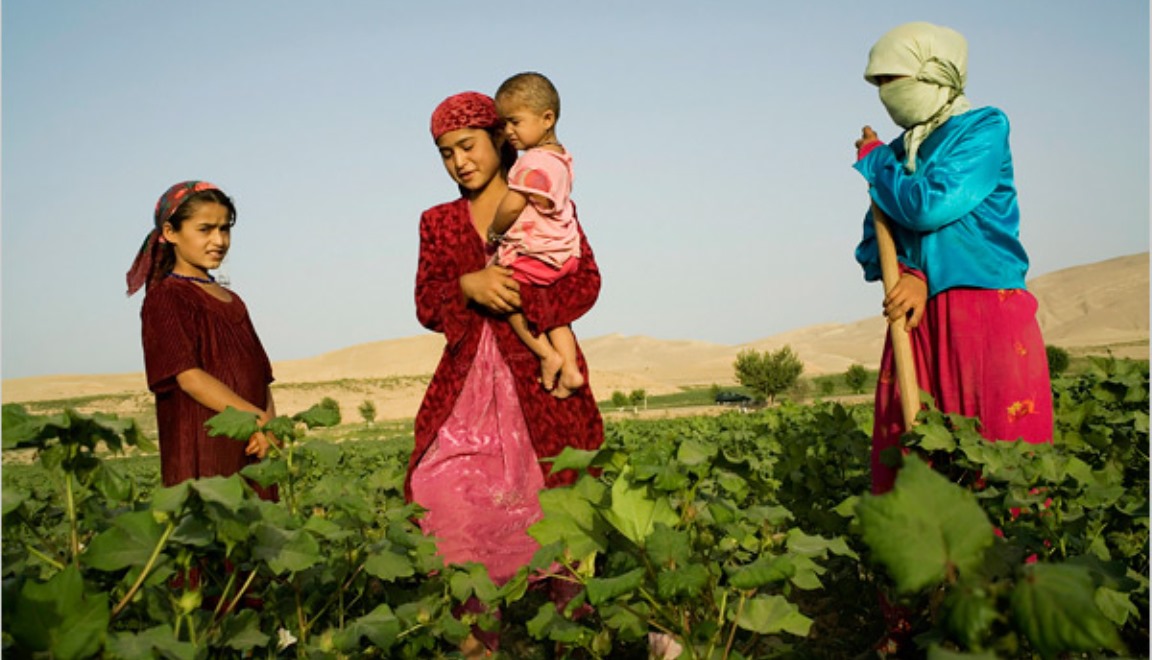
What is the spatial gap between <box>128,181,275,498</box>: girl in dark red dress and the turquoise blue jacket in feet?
7.42

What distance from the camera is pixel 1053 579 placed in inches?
48.9

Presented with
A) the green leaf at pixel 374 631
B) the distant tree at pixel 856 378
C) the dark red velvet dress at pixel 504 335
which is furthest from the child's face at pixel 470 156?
the distant tree at pixel 856 378

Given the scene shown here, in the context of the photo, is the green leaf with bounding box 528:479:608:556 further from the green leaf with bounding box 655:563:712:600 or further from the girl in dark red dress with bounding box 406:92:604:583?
the girl in dark red dress with bounding box 406:92:604:583

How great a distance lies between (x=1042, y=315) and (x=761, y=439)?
132865mm

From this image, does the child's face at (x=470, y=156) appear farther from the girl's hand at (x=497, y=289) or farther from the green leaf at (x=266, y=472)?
the green leaf at (x=266, y=472)

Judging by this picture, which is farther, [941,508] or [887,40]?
[887,40]

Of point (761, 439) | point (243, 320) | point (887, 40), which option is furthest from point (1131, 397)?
point (761, 439)

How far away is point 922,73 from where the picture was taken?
12.3ft

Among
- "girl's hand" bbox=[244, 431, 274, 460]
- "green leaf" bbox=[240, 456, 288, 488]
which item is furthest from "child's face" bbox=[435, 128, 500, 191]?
"green leaf" bbox=[240, 456, 288, 488]

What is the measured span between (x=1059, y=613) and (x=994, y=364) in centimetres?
265

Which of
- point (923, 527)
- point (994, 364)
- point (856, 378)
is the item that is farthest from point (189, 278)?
point (856, 378)

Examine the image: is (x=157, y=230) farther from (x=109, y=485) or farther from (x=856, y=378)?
(x=856, y=378)

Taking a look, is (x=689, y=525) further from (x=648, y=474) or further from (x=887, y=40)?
(x=887, y=40)

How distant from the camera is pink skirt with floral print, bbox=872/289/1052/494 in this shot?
145 inches
